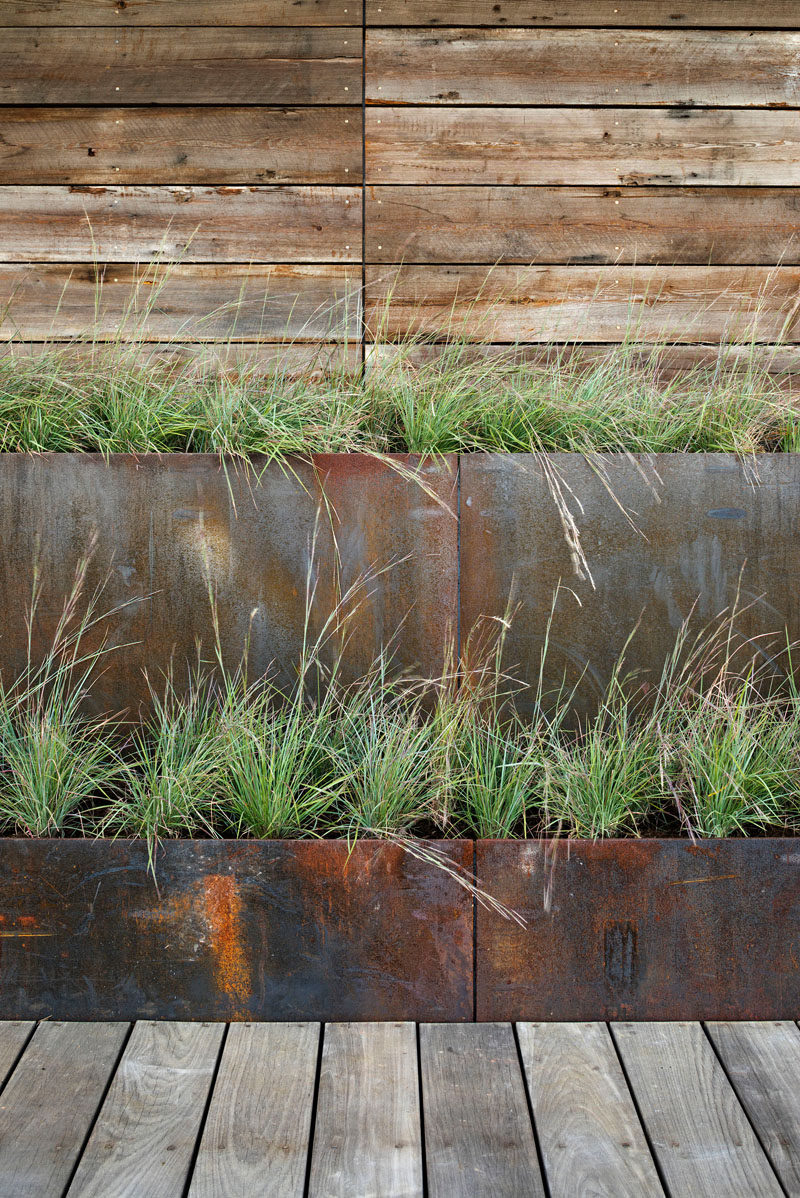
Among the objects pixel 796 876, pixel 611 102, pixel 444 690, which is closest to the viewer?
pixel 796 876

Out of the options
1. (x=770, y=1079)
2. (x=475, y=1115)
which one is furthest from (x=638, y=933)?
(x=475, y=1115)

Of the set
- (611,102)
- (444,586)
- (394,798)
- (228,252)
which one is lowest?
(394,798)

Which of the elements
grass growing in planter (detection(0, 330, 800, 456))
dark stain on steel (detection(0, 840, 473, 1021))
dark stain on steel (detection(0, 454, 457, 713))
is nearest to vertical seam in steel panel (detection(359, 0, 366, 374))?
grass growing in planter (detection(0, 330, 800, 456))

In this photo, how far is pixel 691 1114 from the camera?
4.93 feet

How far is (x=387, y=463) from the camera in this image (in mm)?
2131

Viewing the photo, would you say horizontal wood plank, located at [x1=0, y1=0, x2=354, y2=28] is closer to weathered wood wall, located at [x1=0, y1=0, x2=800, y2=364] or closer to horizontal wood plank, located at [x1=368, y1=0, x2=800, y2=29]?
weathered wood wall, located at [x1=0, y1=0, x2=800, y2=364]

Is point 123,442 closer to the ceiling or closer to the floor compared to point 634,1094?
closer to the ceiling

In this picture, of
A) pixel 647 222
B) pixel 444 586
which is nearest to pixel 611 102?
pixel 647 222

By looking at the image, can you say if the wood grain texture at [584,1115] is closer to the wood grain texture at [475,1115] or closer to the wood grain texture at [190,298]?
the wood grain texture at [475,1115]

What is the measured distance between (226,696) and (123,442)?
2.03 ft

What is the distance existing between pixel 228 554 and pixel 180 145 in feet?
6.71

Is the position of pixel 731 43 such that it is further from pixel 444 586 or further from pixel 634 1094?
pixel 634 1094

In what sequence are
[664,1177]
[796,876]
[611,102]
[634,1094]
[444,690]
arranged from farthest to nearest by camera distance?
[611,102], [444,690], [796,876], [634,1094], [664,1177]

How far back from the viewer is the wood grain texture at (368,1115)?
1362 mm
